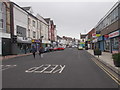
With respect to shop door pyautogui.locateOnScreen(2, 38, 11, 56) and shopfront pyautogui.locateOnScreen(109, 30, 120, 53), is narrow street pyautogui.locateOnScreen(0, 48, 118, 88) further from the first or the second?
shop door pyautogui.locateOnScreen(2, 38, 11, 56)

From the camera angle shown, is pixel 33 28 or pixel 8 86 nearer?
pixel 8 86

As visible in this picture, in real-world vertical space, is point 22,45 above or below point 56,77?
above

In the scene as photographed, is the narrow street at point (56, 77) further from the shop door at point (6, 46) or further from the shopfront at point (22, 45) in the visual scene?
the shopfront at point (22, 45)

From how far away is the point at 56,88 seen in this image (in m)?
5.57

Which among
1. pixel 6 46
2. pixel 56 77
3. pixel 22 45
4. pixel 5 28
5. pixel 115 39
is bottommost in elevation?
pixel 56 77

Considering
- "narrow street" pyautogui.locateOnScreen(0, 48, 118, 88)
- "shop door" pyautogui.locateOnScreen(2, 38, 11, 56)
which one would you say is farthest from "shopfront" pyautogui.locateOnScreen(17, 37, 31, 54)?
"narrow street" pyautogui.locateOnScreen(0, 48, 118, 88)

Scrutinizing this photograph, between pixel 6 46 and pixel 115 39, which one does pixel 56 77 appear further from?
pixel 6 46

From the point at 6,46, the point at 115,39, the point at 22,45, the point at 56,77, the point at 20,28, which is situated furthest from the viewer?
the point at 22,45

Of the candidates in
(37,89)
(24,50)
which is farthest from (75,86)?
(24,50)

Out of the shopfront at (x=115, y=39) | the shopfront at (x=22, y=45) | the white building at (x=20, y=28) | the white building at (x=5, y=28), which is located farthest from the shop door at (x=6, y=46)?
the shopfront at (x=115, y=39)

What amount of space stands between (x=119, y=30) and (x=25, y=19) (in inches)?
830

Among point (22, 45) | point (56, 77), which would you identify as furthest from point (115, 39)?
point (22, 45)

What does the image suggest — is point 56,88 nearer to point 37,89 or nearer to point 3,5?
point 37,89

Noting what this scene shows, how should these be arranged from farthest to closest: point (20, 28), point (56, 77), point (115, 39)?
point (20, 28) < point (115, 39) < point (56, 77)
